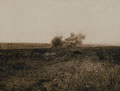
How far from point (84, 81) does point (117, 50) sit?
3979 mm

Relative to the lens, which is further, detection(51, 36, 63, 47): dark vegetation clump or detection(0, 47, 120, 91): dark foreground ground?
detection(51, 36, 63, 47): dark vegetation clump

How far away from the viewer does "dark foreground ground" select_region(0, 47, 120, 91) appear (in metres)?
4.66

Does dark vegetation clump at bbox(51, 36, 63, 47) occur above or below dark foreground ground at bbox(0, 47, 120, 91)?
above

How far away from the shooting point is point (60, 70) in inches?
239

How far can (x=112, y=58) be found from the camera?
23.4 ft

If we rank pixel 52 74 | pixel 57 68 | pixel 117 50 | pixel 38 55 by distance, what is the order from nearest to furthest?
pixel 52 74, pixel 57 68, pixel 38 55, pixel 117 50

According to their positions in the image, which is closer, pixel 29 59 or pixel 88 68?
pixel 88 68

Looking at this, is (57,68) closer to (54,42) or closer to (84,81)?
(84,81)

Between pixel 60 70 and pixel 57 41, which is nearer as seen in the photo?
pixel 60 70

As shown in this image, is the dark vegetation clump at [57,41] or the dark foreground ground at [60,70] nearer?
the dark foreground ground at [60,70]

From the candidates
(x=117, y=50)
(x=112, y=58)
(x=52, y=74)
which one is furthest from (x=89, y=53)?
(x=52, y=74)

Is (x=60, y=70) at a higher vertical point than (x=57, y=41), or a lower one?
lower

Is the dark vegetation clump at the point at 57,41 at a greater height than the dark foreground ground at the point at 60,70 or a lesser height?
greater

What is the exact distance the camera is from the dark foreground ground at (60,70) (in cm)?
466
